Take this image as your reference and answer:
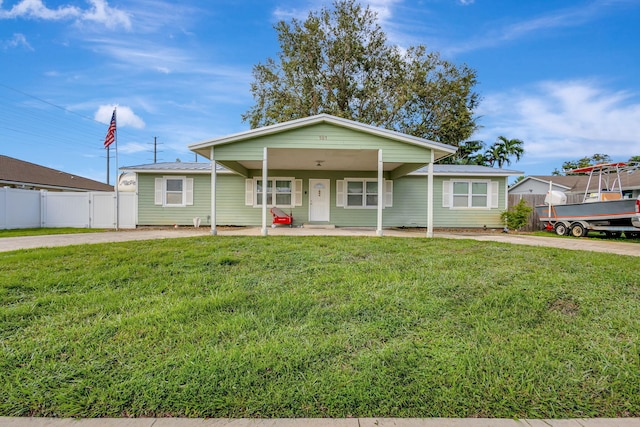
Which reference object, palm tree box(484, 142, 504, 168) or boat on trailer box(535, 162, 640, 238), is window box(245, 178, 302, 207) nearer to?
boat on trailer box(535, 162, 640, 238)

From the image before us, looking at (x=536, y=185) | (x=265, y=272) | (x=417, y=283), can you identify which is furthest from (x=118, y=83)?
(x=536, y=185)

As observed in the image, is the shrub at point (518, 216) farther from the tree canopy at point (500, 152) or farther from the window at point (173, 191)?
the tree canopy at point (500, 152)

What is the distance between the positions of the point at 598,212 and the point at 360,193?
862 cm

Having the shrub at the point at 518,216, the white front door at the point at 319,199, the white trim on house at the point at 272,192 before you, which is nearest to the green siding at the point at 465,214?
the shrub at the point at 518,216

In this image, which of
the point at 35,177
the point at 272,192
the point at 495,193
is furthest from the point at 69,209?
the point at 495,193

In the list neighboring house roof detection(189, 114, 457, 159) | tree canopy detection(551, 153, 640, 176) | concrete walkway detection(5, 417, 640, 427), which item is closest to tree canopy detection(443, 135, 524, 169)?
tree canopy detection(551, 153, 640, 176)

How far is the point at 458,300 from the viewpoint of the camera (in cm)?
349

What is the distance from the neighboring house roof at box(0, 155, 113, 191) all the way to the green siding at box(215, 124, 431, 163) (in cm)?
1506

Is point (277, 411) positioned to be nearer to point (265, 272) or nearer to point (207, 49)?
point (265, 272)

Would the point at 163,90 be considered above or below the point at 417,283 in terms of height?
above

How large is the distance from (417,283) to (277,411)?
2.51 meters

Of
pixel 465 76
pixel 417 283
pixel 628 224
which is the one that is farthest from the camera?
pixel 465 76

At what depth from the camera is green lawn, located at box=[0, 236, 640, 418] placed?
206 cm

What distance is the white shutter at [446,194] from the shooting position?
14.0 metres
